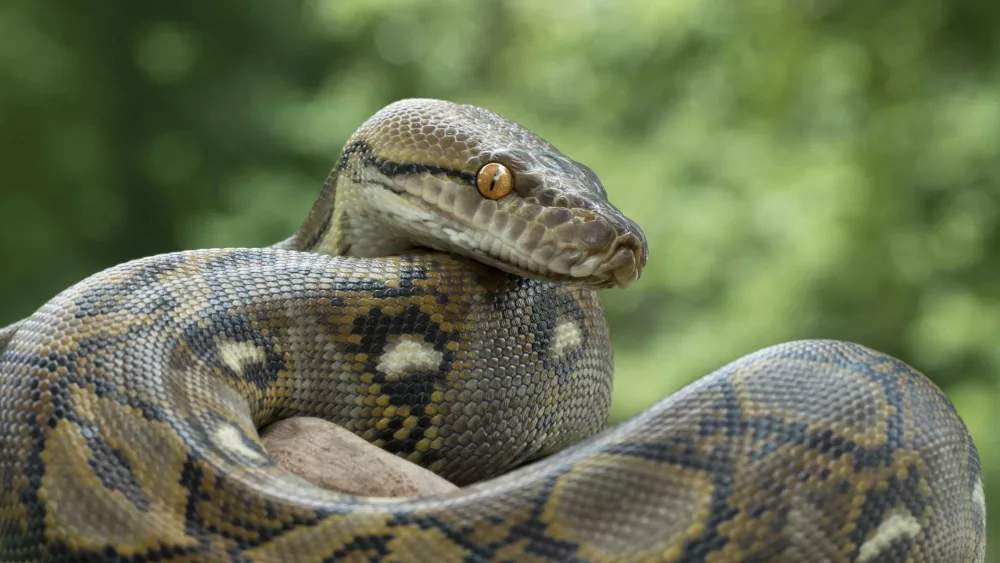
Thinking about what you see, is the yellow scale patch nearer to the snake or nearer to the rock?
the snake

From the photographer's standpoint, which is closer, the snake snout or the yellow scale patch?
the yellow scale patch

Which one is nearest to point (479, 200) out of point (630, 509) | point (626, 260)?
point (626, 260)

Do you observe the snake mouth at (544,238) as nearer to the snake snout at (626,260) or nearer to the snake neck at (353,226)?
the snake snout at (626,260)

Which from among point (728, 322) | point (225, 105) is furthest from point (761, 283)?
point (225, 105)

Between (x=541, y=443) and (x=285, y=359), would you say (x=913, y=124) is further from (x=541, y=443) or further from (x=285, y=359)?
(x=285, y=359)

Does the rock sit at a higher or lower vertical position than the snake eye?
lower

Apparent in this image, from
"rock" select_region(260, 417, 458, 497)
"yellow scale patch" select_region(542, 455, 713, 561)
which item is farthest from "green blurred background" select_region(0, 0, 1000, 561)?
"yellow scale patch" select_region(542, 455, 713, 561)
